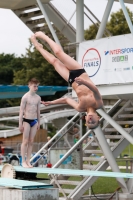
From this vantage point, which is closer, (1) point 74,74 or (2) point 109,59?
(1) point 74,74

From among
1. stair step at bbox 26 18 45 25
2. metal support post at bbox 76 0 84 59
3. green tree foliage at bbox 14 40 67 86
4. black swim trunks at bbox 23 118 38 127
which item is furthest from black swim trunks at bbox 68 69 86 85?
green tree foliage at bbox 14 40 67 86

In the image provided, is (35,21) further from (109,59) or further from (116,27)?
(116,27)

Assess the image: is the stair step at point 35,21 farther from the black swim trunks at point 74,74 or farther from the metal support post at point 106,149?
the black swim trunks at point 74,74

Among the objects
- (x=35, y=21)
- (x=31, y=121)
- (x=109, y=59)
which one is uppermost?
(x=35, y=21)

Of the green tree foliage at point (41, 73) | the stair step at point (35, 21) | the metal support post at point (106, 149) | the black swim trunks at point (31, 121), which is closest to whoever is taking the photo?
the black swim trunks at point (31, 121)

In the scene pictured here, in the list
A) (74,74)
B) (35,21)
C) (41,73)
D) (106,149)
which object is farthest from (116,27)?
(74,74)

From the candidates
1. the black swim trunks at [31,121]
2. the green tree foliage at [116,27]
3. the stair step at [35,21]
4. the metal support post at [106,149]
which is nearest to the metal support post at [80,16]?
the metal support post at [106,149]

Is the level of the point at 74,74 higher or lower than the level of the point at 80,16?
lower

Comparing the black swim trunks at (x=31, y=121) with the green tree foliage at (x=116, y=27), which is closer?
the black swim trunks at (x=31, y=121)

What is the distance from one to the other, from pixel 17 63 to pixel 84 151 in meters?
72.6

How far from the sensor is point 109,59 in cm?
1742

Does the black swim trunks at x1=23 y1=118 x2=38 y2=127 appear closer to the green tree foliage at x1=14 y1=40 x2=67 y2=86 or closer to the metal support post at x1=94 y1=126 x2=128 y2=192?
the metal support post at x1=94 y1=126 x2=128 y2=192

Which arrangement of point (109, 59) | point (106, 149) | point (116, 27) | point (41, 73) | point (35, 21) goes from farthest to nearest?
point (41, 73), point (116, 27), point (35, 21), point (106, 149), point (109, 59)

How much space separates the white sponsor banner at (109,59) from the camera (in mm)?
16875
